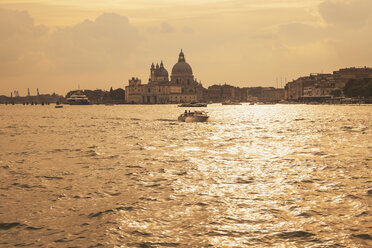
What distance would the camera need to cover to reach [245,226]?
845 centimetres

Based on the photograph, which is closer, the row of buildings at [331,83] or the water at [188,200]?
the water at [188,200]

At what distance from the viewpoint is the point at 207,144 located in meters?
24.1

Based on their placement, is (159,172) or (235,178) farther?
(159,172)

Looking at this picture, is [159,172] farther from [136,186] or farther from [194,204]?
[194,204]

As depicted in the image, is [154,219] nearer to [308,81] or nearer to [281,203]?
[281,203]

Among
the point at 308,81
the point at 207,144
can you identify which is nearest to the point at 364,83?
the point at 308,81

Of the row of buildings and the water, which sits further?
the row of buildings

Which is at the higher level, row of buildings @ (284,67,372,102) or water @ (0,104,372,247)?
row of buildings @ (284,67,372,102)

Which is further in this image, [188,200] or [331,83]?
[331,83]

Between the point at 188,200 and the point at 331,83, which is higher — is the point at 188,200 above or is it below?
below

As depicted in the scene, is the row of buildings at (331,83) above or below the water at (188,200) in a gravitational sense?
above

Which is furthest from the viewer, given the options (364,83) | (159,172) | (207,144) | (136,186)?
(364,83)

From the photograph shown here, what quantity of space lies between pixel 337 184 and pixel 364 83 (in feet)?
393

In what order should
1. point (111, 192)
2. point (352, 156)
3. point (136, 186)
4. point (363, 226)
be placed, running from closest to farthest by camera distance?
point (363, 226) < point (111, 192) < point (136, 186) < point (352, 156)
